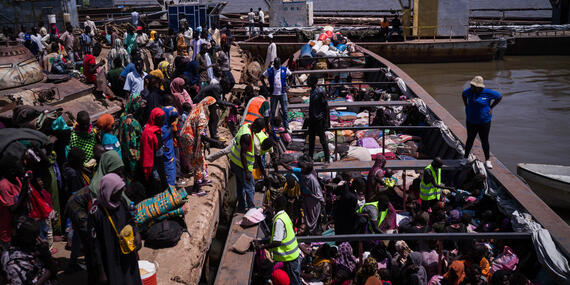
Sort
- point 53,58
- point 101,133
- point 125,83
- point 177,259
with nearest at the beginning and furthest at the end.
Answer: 1. point 177,259
2. point 101,133
3. point 125,83
4. point 53,58

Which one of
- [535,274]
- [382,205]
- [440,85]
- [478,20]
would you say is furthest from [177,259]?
[478,20]

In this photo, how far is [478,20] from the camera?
105 ft

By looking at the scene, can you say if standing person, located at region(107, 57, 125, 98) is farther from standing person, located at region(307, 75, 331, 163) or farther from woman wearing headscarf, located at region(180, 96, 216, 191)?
standing person, located at region(307, 75, 331, 163)

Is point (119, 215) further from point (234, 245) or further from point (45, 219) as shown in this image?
point (234, 245)

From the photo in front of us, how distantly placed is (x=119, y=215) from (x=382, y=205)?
393cm

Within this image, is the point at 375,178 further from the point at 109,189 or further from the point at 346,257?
the point at 109,189

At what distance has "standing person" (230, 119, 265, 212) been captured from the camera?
589cm

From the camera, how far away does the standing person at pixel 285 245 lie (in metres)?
5.11

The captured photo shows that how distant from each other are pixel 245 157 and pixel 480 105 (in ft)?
12.6

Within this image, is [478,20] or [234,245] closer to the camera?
[234,245]

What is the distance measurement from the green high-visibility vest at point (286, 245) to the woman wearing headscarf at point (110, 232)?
1607mm

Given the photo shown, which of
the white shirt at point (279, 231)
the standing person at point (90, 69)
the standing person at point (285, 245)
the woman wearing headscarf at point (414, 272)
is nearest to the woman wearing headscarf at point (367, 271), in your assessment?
the woman wearing headscarf at point (414, 272)

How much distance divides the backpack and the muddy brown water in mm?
7656

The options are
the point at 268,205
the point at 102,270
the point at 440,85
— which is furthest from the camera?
the point at 440,85
